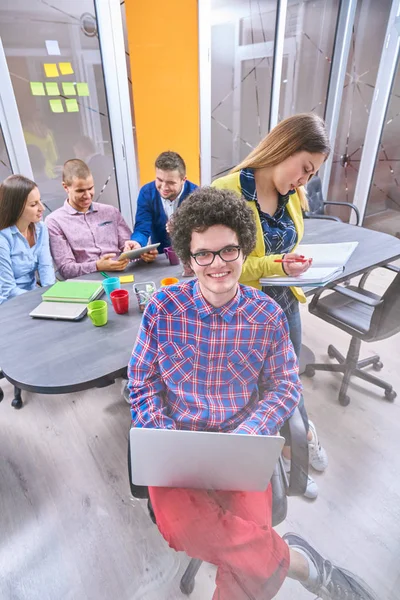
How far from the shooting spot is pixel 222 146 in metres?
3.22

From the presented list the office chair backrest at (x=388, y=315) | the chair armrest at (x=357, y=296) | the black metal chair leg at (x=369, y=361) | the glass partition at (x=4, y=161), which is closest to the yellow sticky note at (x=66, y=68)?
the glass partition at (x=4, y=161)

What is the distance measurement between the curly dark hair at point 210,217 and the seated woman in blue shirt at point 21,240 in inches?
42.7

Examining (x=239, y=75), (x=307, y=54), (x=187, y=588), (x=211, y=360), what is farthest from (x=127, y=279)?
(x=307, y=54)

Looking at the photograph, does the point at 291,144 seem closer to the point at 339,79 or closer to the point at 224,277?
the point at 224,277

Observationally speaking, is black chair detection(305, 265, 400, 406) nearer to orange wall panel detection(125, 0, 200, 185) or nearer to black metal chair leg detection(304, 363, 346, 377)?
black metal chair leg detection(304, 363, 346, 377)

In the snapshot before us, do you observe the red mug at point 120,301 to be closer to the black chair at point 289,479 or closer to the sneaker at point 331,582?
the black chair at point 289,479

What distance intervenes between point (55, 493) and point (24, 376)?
0.66 meters

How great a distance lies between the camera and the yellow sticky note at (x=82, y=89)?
2514 millimetres

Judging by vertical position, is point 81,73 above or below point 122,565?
above

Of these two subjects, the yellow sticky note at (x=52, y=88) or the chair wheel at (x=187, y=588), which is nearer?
the chair wheel at (x=187, y=588)

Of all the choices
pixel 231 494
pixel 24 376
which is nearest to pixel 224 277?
pixel 231 494

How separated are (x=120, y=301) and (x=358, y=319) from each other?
107 cm

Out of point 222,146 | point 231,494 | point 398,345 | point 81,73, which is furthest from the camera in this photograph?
point 222,146

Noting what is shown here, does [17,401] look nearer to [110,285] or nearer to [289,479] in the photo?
[110,285]
